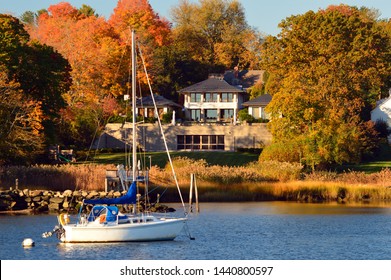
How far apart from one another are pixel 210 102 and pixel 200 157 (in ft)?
95.4

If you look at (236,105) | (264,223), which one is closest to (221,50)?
(236,105)

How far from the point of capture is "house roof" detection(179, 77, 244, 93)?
13262 centimetres

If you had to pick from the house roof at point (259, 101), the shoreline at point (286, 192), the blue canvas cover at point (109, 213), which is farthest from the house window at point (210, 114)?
the blue canvas cover at point (109, 213)

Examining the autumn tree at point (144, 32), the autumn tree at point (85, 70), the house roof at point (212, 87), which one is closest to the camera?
the autumn tree at point (85, 70)

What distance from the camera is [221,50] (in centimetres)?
15612

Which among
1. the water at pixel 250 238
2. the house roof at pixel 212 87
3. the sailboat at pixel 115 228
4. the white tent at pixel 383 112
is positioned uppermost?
the house roof at pixel 212 87

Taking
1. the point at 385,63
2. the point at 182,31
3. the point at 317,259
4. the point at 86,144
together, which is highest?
the point at 182,31

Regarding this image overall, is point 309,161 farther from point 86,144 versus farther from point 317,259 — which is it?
point 317,259

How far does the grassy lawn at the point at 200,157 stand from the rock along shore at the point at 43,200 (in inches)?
1263

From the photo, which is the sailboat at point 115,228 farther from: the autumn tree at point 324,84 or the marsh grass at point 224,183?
the autumn tree at point 324,84

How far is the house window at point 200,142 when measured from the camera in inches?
4643

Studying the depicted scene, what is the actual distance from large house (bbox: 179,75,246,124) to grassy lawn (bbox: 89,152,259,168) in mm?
22690

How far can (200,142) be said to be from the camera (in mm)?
118375

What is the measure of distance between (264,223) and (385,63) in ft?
204
